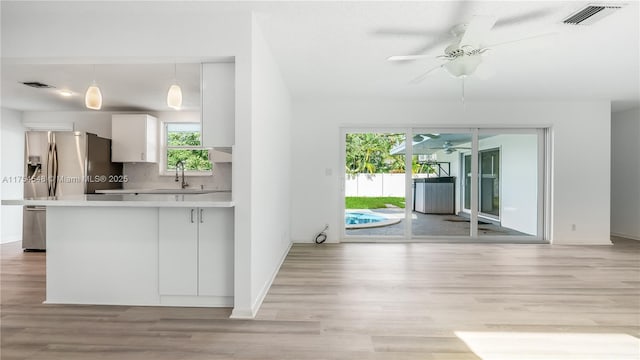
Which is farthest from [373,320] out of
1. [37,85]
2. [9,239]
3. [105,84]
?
[9,239]

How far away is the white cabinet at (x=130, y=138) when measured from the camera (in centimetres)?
565

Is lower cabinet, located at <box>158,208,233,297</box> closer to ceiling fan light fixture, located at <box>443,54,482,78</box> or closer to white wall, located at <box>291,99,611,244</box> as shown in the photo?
ceiling fan light fixture, located at <box>443,54,482,78</box>

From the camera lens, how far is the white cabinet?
18.5 ft

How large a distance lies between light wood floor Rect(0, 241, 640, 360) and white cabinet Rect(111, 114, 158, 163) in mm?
2241

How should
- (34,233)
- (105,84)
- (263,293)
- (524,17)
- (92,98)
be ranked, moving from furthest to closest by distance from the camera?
(34,233), (105,84), (92,98), (263,293), (524,17)

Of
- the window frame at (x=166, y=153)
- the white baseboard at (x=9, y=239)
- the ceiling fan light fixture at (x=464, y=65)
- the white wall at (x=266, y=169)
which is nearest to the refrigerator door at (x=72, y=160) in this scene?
the window frame at (x=166, y=153)

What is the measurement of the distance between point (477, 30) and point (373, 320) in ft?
8.00

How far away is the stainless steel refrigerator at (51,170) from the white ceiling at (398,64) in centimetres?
72

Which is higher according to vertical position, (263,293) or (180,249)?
(180,249)

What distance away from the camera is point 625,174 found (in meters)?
6.24

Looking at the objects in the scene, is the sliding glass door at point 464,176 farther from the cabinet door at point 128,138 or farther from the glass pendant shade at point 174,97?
the cabinet door at point 128,138

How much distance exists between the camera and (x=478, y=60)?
3076mm

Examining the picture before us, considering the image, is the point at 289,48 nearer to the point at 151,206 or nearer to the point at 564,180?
the point at 151,206

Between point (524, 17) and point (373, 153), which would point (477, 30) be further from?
point (373, 153)
